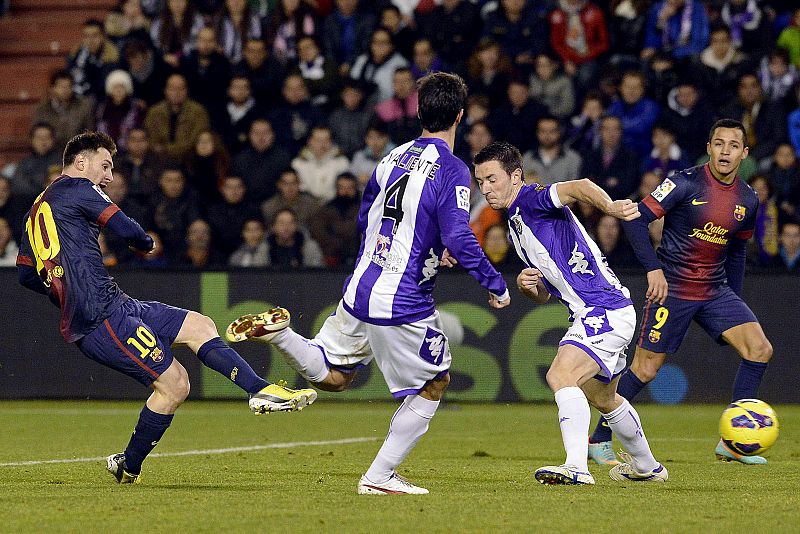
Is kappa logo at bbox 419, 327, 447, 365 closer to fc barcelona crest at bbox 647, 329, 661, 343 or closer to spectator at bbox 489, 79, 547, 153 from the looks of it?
fc barcelona crest at bbox 647, 329, 661, 343

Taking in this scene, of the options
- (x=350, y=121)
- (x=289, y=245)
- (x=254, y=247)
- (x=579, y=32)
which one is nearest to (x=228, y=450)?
(x=289, y=245)

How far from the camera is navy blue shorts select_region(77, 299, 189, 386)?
7441mm

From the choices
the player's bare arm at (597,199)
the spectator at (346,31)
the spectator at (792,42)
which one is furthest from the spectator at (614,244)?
the player's bare arm at (597,199)

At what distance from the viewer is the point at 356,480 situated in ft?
26.2

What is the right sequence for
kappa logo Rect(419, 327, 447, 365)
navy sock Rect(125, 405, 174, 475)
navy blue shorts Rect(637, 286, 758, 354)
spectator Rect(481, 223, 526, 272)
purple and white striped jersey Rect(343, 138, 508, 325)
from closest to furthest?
purple and white striped jersey Rect(343, 138, 508, 325) < kappa logo Rect(419, 327, 447, 365) < navy sock Rect(125, 405, 174, 475) < navy blue shorts Rect(637, 286, 758, 354) < spectator Rect(481, 223, 526, 272)

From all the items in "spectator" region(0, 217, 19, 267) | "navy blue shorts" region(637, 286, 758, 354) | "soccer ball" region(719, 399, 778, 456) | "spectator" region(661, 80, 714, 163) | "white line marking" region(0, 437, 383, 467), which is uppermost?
"spectator" region(661, 80, 714, 163)

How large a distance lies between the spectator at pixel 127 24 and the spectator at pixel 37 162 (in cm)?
198

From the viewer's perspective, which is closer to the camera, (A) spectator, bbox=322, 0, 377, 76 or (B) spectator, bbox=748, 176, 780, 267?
(B) spectator, bbox=748, 176, 780, 267

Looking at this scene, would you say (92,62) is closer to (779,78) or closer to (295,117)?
(295,117)

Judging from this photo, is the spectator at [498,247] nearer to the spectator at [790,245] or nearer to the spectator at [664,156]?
the spectator at [664,156]

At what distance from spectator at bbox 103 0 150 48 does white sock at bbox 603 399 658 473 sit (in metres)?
12.1

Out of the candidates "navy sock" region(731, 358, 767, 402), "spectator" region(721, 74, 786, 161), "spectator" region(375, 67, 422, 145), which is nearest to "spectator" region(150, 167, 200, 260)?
"spectator" region(375, 67, 422, 145)

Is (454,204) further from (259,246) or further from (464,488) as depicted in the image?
(259,246)

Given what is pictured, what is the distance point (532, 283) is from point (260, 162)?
948cm
